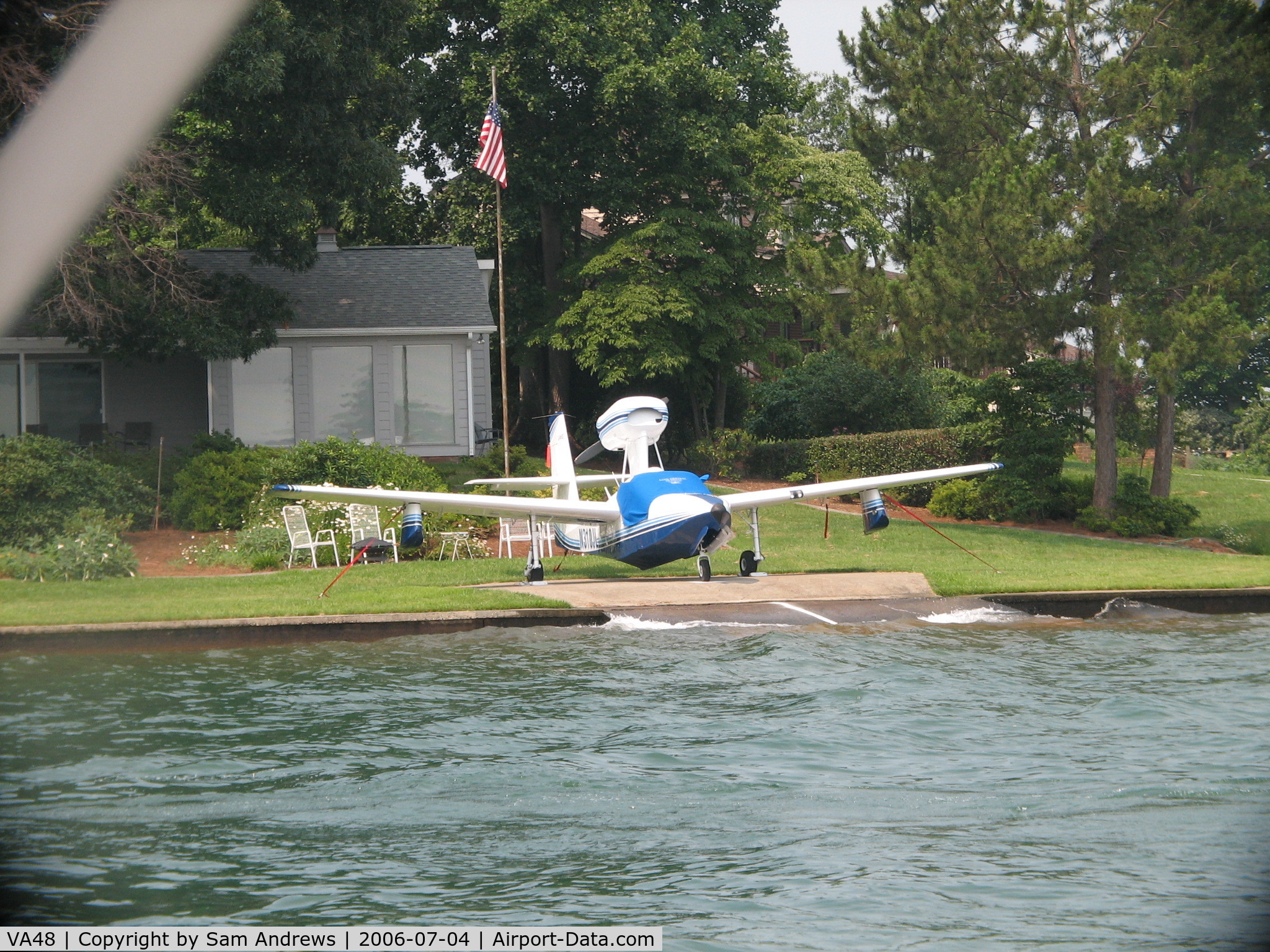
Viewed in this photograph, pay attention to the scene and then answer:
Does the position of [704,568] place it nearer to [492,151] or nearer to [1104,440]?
[492,151]

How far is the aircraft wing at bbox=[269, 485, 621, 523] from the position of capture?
17.8 meters

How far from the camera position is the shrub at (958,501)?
29188 millimetres

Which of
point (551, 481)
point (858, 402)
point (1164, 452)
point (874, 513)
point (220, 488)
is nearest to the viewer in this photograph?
point (874, 513)

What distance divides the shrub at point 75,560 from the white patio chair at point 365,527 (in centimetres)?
371

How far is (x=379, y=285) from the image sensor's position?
32688mm

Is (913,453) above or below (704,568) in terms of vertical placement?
above

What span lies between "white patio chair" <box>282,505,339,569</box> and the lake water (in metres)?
6.81

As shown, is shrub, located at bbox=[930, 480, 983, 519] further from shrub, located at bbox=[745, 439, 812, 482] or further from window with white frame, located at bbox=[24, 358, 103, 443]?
window with white frame, located at bbox=[24, 358, 103, 443]

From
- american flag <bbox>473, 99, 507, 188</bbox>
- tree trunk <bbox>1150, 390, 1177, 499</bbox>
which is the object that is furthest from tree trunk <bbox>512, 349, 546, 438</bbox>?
tree trunk <bbox>1150, 390, 1177, 499</bbox>

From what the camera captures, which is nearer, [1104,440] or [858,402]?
[1104,440]

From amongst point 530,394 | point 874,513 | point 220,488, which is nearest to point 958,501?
point 874,513

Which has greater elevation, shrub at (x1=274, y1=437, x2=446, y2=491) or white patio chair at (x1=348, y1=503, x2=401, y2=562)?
shrub at (x1=274, y1=437, x2=446, y2=491)

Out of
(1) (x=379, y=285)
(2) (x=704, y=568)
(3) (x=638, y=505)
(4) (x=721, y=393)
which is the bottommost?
(2) (x=704, y=568)

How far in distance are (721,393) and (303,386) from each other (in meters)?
15.0
